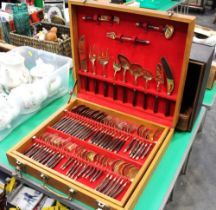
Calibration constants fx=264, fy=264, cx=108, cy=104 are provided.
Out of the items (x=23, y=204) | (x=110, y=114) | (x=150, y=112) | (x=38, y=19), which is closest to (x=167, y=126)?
(x=150, y=112)

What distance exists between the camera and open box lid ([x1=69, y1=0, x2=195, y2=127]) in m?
0.86

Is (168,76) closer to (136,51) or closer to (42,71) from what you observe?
(136,51)

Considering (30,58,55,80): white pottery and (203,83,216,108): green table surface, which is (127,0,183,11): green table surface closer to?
(203,83,216,108): green table surface

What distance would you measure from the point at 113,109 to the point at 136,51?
264mm

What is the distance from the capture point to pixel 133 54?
Answer: 0.97 meters

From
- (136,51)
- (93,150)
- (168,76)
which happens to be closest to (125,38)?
(136,51)

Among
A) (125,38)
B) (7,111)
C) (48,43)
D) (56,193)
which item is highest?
(125,38)

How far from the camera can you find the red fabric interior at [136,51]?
88 cm

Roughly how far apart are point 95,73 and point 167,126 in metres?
0.36

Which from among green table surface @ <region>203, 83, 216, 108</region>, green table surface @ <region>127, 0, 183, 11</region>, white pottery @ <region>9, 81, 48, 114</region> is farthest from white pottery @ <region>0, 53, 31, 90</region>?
green table surface @ <region>127, 0, 183, 11</region>

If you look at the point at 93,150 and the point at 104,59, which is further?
the point at 104,59

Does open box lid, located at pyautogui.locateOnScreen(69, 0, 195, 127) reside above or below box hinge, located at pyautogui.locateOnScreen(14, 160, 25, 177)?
above

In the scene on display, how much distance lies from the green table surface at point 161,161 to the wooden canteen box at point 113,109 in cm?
4

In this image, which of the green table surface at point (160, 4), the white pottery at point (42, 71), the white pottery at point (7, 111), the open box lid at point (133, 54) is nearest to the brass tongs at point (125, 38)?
the open box lid at point (133, 54)
